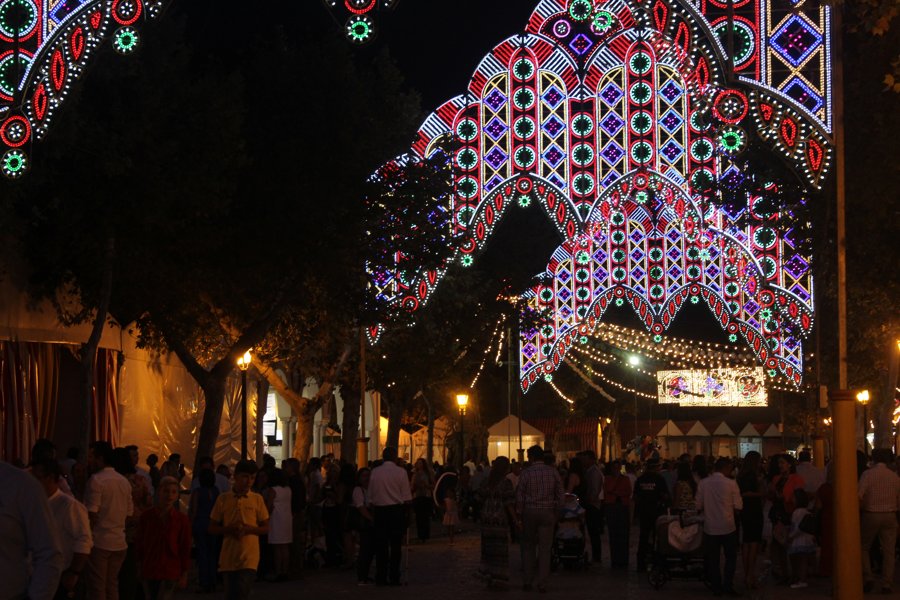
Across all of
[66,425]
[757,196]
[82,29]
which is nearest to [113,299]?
[66,425]

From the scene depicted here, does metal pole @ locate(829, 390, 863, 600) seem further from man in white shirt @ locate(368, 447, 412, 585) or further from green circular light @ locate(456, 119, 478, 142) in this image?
green circular light @ locate(456, 119, 478, 142)

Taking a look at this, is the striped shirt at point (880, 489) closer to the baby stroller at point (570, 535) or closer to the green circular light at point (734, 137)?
the green circular light at point (734, 137)

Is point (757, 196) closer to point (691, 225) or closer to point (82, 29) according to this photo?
point (691, 225)

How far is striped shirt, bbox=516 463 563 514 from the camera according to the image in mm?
18625

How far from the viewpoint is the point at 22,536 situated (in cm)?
652

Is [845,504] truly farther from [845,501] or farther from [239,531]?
[239,531]

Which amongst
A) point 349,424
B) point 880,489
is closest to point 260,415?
point 349,424

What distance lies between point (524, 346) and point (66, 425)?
52.0 feet

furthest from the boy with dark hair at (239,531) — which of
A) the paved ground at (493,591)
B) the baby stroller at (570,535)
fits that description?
the baby stroller at (570,535)

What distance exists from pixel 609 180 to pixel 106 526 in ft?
83.7

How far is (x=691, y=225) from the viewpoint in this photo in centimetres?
3888

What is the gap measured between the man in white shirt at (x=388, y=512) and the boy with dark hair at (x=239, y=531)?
609 centimetres

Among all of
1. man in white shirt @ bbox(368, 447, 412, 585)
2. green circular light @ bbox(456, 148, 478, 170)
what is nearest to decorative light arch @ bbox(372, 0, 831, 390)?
green circular light @ bbox(456, 148, 478, 170)

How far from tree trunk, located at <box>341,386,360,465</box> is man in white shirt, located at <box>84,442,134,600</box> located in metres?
25.1
